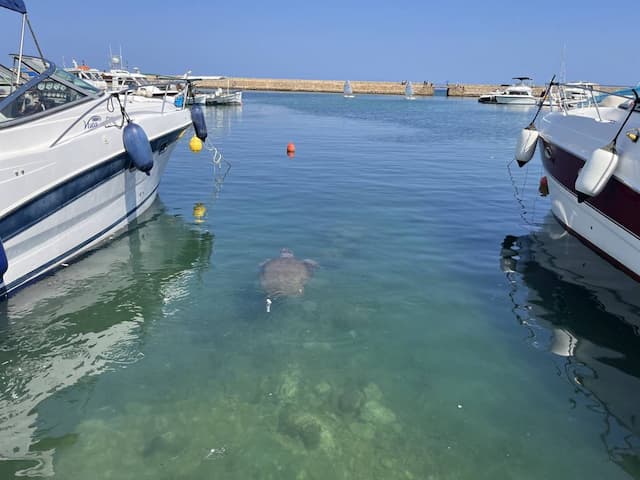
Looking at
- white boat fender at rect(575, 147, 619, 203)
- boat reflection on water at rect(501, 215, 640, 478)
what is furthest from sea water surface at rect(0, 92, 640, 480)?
white boat fender at rect(575, 147, 619, 203)

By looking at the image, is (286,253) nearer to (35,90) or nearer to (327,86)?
(35,90)

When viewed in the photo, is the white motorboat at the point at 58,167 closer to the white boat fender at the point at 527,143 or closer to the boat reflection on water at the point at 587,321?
the boat reflection on water at the point at 587,321

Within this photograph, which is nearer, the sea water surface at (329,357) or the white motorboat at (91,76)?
the sea water surface at (329,357)

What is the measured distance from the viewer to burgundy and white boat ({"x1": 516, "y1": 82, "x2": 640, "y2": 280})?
19.3 feet

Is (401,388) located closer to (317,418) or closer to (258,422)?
(317,418)

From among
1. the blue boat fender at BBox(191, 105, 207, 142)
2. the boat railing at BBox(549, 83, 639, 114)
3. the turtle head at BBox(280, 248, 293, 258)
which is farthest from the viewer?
the blue boat fender at BBox(191, 105, 207, 142)

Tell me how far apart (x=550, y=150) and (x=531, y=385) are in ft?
19.9

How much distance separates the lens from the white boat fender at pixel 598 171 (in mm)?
6070

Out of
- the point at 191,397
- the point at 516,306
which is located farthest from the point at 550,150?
the point at 191,397

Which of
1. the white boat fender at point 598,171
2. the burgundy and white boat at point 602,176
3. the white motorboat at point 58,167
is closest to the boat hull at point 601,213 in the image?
the burgundy and white boat at point 602,176

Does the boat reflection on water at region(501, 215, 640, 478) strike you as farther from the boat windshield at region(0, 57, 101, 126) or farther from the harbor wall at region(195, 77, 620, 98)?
the harbor wall at region(195, 77, 620, 98)

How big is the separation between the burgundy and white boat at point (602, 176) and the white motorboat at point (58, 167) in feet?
22.1

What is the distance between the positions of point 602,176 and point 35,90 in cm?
783

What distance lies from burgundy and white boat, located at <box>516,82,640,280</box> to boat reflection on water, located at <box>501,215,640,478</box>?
0.39 meters
